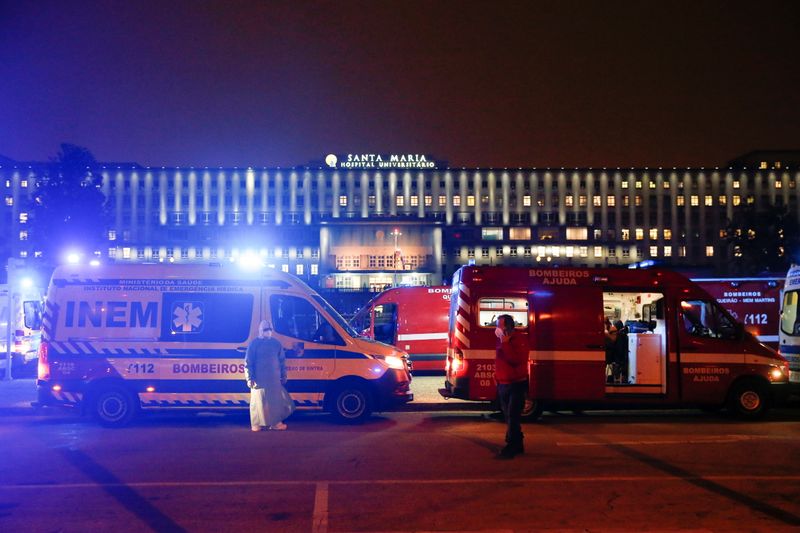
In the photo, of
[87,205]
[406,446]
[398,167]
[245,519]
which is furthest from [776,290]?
[398,167]

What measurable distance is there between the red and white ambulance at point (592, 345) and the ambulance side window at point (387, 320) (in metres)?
8.87

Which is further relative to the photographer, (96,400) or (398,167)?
(398,167)

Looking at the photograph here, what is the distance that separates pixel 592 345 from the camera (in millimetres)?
13484

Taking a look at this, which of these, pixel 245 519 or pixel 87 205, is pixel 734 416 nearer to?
pixel 245 519

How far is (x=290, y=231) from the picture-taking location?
359 ft

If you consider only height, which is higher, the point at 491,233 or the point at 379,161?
the point at 379,161

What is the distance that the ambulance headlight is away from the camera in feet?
42.1

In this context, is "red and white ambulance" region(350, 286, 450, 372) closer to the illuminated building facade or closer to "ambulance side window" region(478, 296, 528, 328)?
"ambulance side window" region(478, 296, 528, 328)

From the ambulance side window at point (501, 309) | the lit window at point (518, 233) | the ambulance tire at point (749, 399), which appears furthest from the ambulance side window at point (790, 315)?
the lit window at point (518, 233)

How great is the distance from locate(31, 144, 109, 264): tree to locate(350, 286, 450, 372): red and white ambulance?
44592mm

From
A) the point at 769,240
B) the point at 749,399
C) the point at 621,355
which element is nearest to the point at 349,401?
the point at 621,355

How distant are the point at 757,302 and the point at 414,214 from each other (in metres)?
93.6

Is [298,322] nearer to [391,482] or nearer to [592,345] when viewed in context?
[391,482]

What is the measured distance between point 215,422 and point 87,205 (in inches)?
2069
